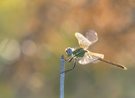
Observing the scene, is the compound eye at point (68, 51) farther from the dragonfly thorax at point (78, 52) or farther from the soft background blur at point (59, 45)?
the soft background blur at point (59, 45)

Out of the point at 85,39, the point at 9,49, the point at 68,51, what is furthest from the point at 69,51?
the point at 9,49

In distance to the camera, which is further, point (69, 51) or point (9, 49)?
point (9, 49)

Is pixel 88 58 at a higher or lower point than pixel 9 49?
lower

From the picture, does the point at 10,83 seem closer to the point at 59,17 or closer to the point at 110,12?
the point at 59,17

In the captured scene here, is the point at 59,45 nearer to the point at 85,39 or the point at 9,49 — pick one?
the point at 9,49

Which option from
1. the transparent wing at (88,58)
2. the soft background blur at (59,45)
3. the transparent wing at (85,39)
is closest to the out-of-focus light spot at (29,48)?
the soft background blur at (59,45)

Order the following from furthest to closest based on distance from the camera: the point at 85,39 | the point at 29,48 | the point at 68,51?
the point at 29,48
the point at 85,39
the point at 68,51
